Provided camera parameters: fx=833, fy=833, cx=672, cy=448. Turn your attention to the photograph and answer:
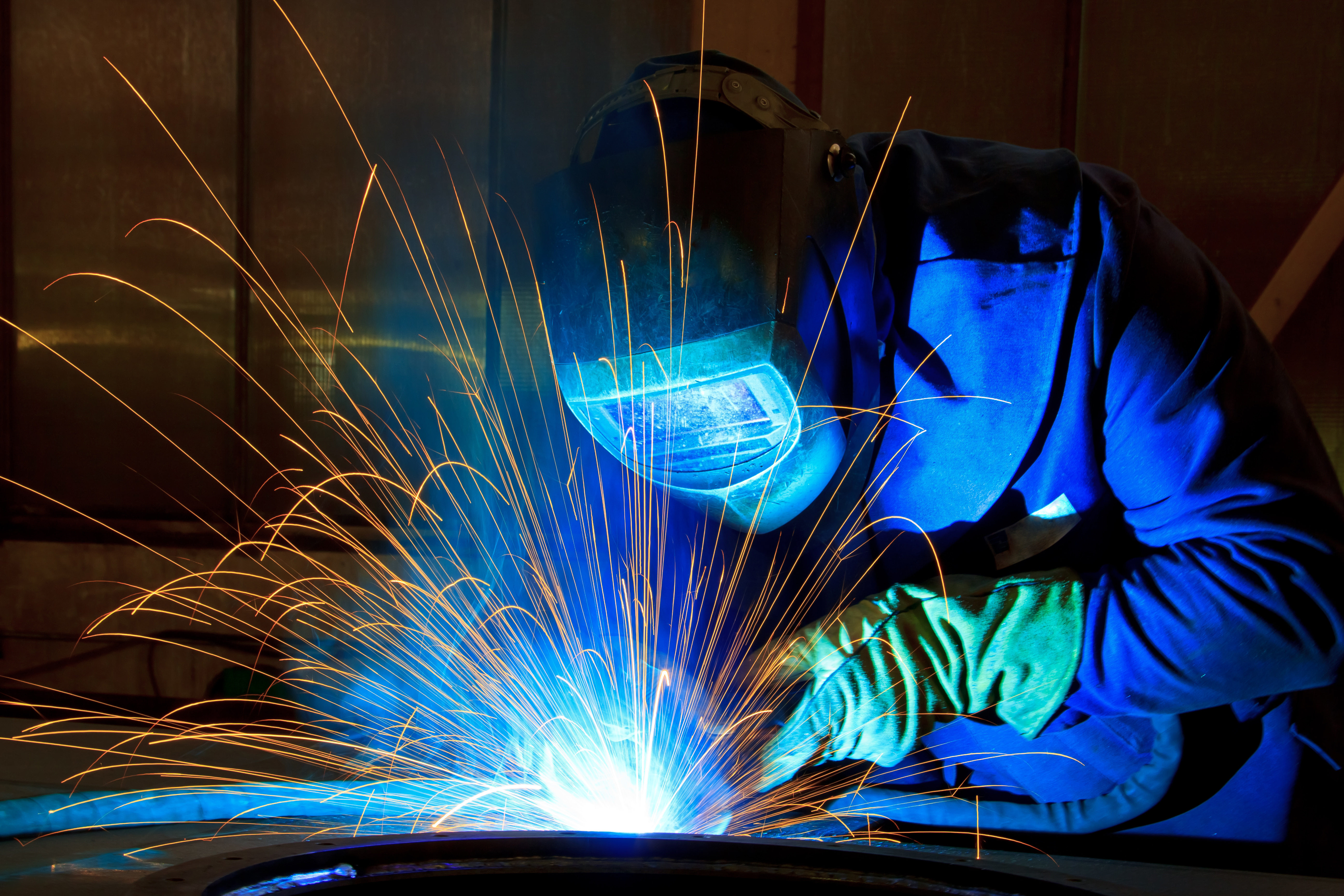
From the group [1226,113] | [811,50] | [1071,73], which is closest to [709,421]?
[811,50]

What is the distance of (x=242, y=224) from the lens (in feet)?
11.3

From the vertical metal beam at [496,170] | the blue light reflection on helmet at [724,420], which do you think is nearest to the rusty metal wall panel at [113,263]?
the vertical metal beam at [496,170]

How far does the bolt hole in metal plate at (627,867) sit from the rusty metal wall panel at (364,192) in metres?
2.51

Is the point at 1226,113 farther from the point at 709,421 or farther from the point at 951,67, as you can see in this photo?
the point at 709,421

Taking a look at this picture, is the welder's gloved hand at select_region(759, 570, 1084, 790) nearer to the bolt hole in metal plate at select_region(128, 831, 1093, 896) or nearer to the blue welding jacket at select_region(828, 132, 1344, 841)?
the blue welding jacket at select_region(828, 132, 1344, 841)

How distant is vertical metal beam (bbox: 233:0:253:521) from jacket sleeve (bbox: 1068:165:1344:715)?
10.8 ft

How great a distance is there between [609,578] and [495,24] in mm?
2278

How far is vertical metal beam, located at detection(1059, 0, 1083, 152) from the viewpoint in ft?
8.98

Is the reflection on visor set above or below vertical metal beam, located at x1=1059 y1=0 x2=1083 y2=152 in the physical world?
below

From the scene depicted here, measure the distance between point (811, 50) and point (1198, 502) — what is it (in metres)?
2.24

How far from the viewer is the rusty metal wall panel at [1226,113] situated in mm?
2619

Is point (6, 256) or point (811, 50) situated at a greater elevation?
point (811, 50)

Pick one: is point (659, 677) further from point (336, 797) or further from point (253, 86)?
point (253, 86)

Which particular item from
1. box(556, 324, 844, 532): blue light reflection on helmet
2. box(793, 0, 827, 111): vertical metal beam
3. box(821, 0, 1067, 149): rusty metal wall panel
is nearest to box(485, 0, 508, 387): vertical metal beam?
box(793, 0, 827, 111): vertical metal beam
